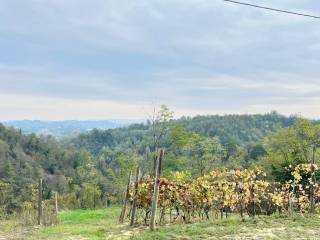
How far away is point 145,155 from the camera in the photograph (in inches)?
1171

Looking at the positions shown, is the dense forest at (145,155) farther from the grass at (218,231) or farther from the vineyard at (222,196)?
the grass at (218,231)

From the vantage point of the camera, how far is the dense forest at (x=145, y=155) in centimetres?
2677

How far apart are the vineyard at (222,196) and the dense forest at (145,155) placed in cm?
148

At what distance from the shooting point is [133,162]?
26.7 metres

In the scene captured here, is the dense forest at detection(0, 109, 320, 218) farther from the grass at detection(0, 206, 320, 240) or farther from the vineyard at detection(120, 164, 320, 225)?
the grass at detection(0, 206, 320, 240)

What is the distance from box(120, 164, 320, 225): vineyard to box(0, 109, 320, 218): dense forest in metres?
1.48

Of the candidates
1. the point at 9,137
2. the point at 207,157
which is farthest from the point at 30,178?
the point at 207,157

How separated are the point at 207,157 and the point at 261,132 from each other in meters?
96.6

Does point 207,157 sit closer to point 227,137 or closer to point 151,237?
point 151,237

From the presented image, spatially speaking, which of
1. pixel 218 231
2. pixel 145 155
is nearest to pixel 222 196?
pixel 218 231

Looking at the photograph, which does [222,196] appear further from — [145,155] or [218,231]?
[145,155]

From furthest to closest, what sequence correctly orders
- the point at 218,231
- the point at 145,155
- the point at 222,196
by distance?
the point at 145,155 → the point at 222,196 → the point at 218,231

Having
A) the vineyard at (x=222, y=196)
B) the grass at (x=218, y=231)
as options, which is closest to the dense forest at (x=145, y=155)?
the vineyard at (x=222, y=196)

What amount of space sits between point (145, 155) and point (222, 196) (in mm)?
17297
